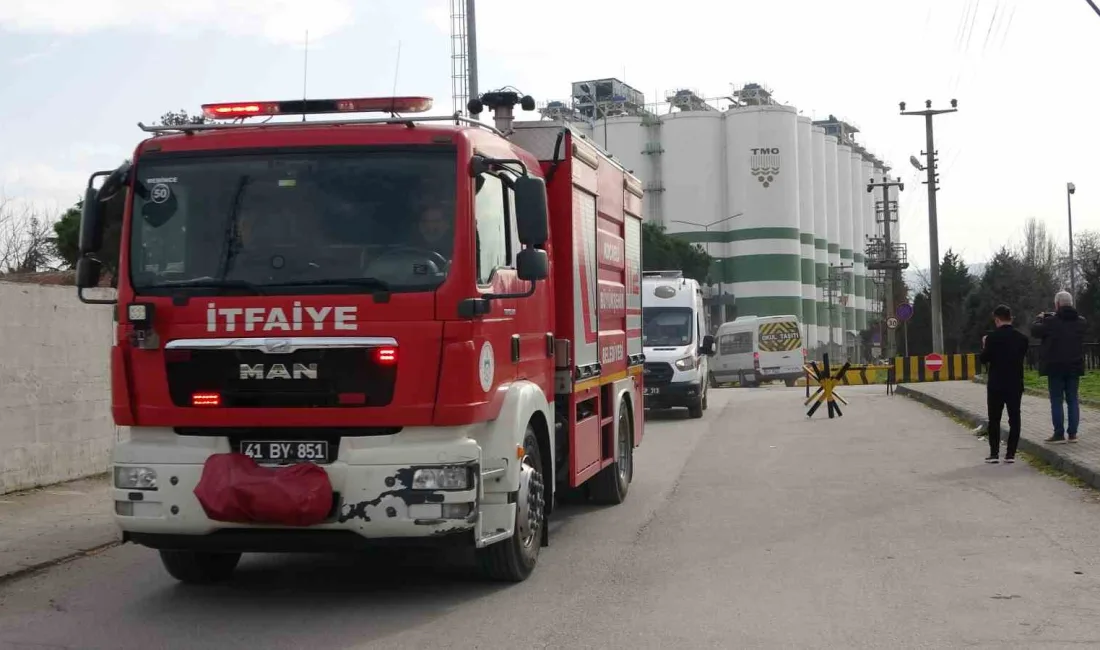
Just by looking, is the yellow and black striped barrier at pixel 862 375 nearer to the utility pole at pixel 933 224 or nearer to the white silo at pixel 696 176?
the utility pole at pixel 933 224

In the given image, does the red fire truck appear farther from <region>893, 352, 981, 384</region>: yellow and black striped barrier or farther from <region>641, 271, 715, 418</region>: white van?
<region>893, 352, 981, 384</region>: yellow and black striped barrier

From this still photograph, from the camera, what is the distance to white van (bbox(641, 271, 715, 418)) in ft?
77.9

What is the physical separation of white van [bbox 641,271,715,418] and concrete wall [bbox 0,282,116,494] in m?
11.7

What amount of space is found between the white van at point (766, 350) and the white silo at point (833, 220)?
183 feet

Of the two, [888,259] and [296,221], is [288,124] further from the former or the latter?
[888,259]

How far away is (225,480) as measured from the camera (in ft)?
23.1

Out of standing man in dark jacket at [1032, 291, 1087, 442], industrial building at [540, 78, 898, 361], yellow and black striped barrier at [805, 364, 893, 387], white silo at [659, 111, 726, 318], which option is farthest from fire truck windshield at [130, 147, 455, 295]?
white silo at [659, 111, 726, 318]

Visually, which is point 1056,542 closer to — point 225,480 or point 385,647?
point 385,647

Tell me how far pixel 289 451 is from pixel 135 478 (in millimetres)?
939

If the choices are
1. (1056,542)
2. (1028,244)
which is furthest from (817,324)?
(1056,542)

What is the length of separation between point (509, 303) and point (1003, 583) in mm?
3506

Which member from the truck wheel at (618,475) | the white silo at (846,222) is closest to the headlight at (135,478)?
the truck wheel at (618,475)

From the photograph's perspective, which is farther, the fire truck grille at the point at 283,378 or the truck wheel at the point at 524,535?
the truck wheel at the point at 524,535

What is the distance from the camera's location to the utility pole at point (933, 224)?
46.2 meters
